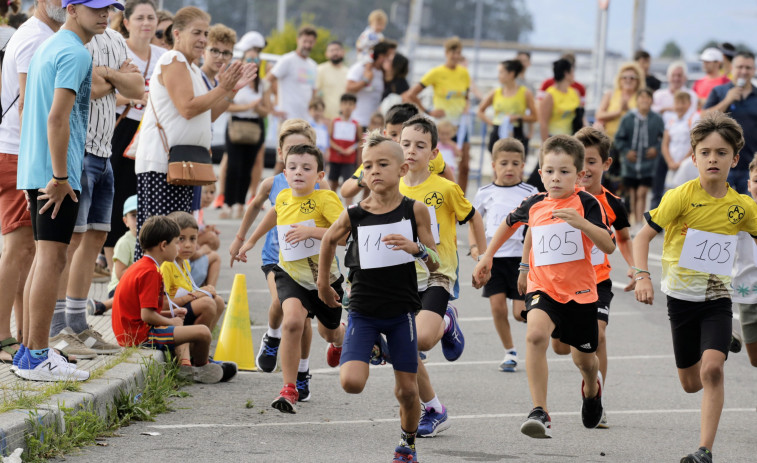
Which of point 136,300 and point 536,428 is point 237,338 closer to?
point 136,300

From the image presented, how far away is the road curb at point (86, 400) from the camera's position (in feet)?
17.5

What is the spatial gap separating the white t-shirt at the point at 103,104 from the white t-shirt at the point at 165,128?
33.5 inches

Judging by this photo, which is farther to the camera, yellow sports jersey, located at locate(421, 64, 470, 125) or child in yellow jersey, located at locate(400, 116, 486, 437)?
yellow sports jersey, located at locate(421, 64, 470, 125)

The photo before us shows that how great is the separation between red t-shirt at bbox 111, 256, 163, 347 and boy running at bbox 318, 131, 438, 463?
194cm

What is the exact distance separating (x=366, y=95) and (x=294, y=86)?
107 cm

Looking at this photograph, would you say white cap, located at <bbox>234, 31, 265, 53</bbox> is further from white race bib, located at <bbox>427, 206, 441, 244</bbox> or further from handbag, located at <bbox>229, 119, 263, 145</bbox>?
white race bib, located at <bbox>427, 206, 441, 244</bbox>

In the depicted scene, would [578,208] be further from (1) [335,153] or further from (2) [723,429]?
(1) [335,153]

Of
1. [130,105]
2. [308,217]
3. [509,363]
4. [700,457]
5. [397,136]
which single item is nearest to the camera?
[700,457]

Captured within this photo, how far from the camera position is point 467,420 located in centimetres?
722

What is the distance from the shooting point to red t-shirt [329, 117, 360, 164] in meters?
16.9

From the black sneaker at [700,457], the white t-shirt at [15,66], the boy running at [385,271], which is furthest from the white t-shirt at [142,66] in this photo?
the black sneaker at [700,457]

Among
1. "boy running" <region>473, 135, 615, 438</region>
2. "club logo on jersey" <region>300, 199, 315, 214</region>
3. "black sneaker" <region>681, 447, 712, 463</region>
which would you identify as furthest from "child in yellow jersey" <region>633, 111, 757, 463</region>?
"club logo on jersey" <region>300, 199, 315, 214</region>

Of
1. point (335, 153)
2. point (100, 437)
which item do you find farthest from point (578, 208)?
point (335, 153)

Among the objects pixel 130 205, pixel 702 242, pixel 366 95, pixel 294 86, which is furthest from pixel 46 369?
pixel 366 95
